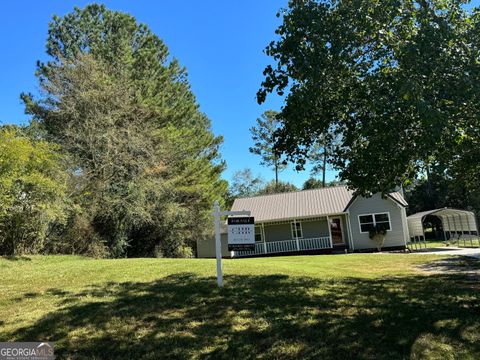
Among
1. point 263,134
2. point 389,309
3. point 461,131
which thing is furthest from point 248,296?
point 263,134

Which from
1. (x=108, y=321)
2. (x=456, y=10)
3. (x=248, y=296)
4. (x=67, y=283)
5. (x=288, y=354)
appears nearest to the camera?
(x=288, y=354)

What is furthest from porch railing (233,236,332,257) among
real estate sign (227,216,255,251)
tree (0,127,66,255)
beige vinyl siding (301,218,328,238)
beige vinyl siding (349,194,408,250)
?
Answer: real estate sign (227,216,255,251)

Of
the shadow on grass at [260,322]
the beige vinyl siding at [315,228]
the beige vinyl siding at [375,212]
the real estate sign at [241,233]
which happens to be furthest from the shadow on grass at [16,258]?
the beige vinyl siding at [375,212]

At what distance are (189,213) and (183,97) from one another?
8818 millimetres

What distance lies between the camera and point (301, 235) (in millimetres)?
A: 27906

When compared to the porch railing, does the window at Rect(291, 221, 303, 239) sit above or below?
above

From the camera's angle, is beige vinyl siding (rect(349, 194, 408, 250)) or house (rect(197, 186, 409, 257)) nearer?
beige vinyl siding (rect(349, 194, 408, 250))

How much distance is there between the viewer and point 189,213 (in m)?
23.8

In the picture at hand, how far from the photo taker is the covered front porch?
26531 mm

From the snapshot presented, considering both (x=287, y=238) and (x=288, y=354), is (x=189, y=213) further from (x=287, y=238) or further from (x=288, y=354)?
(x=288, y=354)

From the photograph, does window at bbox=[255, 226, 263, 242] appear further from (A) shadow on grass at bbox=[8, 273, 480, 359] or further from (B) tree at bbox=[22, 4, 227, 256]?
(A) shadow on grass at bbox=[8, 273, 480, 359]

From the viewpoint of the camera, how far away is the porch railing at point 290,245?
26.4 m

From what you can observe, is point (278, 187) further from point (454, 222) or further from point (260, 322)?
point (260, 322)

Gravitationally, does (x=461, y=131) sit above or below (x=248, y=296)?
above
